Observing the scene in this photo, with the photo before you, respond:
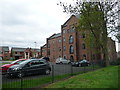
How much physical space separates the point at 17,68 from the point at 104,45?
13.7 meters

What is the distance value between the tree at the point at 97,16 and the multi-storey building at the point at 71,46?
16844 mm

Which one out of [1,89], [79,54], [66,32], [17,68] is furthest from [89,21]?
[66,32]

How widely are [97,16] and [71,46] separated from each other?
26.3 m

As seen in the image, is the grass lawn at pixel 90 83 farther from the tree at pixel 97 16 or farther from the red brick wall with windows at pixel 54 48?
the red brick wall with windows at pixel 54 48

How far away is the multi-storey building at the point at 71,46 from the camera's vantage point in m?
36.9

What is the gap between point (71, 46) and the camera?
42.0m

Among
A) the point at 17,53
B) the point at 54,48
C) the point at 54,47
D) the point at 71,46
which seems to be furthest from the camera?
the point at 17,53

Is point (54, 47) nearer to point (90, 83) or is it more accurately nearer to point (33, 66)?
point (33, 66)

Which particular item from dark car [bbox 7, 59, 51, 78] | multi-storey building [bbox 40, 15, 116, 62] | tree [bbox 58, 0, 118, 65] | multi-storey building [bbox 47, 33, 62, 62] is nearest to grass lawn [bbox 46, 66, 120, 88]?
dark car [bbox 7, 59, 51, 78]

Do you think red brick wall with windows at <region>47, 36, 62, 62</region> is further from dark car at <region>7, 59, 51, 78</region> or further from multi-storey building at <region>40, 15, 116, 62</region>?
dark car at <region>7, 59, 51, 78</region>

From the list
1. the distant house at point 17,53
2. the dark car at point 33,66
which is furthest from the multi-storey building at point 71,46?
the distant house at point 17,53

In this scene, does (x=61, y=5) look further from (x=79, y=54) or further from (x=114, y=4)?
(x=79, y=54)

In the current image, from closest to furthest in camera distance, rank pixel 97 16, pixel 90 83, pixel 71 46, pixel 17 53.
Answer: pixel 90 83
pixel 97 16
pixel 71 46
pixel 17 53

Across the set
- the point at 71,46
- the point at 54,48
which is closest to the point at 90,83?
the point at 71,46
